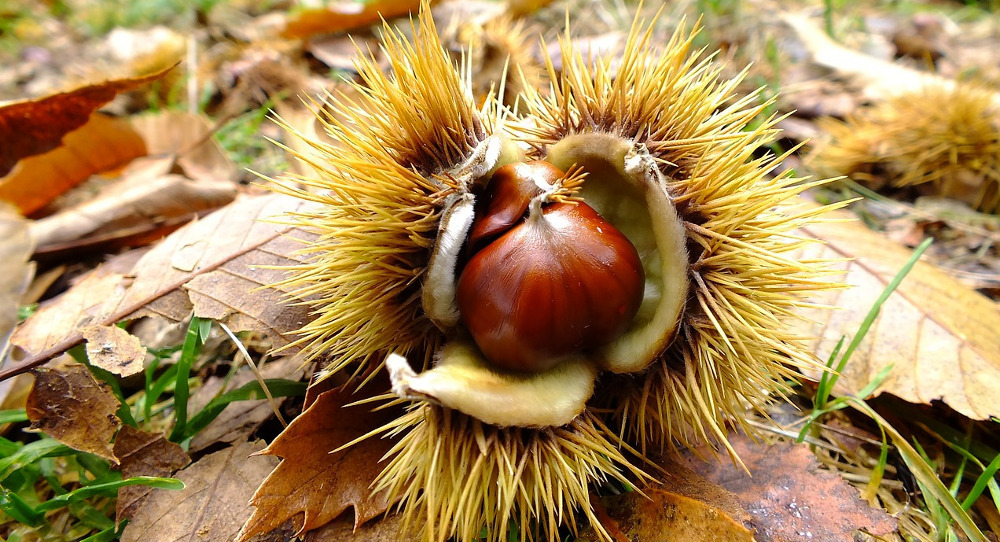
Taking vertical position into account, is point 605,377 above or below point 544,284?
below

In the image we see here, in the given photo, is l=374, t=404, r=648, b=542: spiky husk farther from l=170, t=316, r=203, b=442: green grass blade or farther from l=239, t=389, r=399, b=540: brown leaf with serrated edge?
l=170, t=316, r=203, b=442: green grass blade

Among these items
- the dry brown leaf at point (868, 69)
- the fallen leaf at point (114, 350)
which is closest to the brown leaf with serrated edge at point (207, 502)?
the fallen leaf at point (114, 350)

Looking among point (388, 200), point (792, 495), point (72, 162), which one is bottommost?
point (792, 495)

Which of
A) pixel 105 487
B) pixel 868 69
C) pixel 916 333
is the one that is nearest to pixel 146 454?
pixel 105 487

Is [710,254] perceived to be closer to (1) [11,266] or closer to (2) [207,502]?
(2) [207,502]

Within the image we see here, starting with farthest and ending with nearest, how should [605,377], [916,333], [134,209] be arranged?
[134,209]
[916,333]
[605,377]

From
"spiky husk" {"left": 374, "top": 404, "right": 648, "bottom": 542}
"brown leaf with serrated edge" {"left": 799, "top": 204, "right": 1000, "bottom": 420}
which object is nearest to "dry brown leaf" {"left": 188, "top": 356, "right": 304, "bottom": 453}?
"spiky husk" {"left": 374, "top": 404, "right": 648, "bottom": 542}

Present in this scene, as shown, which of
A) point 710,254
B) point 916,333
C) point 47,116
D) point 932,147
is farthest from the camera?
point 932,147
